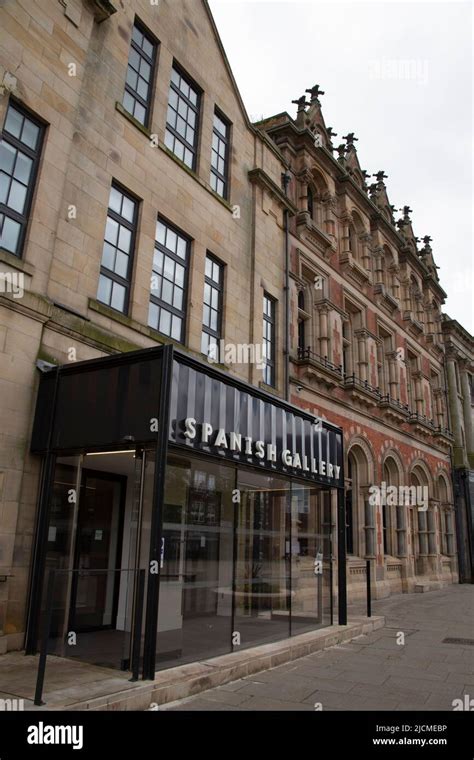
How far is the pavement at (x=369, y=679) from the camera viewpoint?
252 inches

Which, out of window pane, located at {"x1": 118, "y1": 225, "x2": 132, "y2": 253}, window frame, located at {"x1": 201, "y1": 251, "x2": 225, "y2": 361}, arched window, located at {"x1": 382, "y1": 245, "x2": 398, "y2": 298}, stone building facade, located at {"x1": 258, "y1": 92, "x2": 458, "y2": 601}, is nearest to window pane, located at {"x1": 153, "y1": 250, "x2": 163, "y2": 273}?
window pane, located at {"x1": 118, "y1": 225, "x2": 132, "y2": 253}

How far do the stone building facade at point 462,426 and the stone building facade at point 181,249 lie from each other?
417 centimetres

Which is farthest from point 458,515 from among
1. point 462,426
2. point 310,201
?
point 310,201

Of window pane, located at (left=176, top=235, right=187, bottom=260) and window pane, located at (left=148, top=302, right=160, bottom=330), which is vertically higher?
window pane, located at (left=176, top=235, right=187, bottom=260)

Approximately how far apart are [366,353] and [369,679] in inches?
603

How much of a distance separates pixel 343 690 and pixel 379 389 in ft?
55.7

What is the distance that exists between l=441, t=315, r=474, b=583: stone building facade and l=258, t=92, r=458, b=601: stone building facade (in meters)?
1.15

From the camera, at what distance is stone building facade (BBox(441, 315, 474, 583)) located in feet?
95.0

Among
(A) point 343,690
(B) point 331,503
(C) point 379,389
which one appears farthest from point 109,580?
(C) point 379,389

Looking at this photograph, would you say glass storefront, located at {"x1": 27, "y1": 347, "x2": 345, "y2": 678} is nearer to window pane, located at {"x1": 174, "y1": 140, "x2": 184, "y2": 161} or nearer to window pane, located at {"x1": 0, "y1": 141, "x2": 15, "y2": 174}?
window pane, located at {"x1": 0, "y1": 141, "x2": 15, "y2": 174}

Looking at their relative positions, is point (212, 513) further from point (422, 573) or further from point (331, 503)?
point (422, 573)

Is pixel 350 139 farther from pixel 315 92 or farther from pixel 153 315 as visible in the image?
pixel 153 315

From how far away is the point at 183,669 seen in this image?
6.91 meters

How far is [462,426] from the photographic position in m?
32.6
